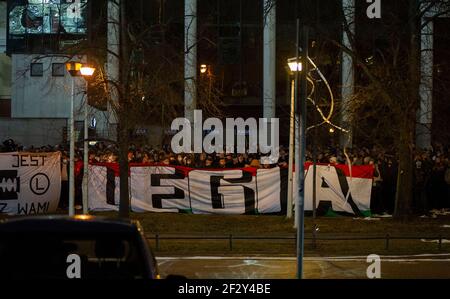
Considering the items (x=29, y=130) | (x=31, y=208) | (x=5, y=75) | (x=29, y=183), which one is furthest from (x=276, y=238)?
(x=5, y=75)

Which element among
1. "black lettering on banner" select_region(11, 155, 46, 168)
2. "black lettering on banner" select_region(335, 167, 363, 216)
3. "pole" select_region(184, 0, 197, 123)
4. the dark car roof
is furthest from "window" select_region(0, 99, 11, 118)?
the dark car roof

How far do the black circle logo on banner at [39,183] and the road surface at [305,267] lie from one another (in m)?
7.92

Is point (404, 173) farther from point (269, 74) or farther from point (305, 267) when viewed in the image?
point (269, 74)

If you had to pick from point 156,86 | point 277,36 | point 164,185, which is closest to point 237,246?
point 156,86

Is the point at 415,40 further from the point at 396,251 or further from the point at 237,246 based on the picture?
the point at 237,246

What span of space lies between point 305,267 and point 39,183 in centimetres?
1056

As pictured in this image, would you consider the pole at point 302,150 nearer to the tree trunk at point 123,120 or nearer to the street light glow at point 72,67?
the street light glow at point 72,67

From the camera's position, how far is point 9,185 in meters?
20.6

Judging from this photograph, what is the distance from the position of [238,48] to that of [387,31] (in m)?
19.2

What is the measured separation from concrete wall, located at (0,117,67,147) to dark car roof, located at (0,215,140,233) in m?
42.2

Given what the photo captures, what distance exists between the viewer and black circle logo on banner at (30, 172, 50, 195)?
2078cm

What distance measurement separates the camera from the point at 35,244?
17.7 ft

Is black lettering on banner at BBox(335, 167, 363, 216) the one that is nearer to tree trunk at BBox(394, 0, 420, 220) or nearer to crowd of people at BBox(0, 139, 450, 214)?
crowd of people at BBox(0, 139, 450, 214)

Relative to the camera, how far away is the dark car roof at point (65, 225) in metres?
5.41
